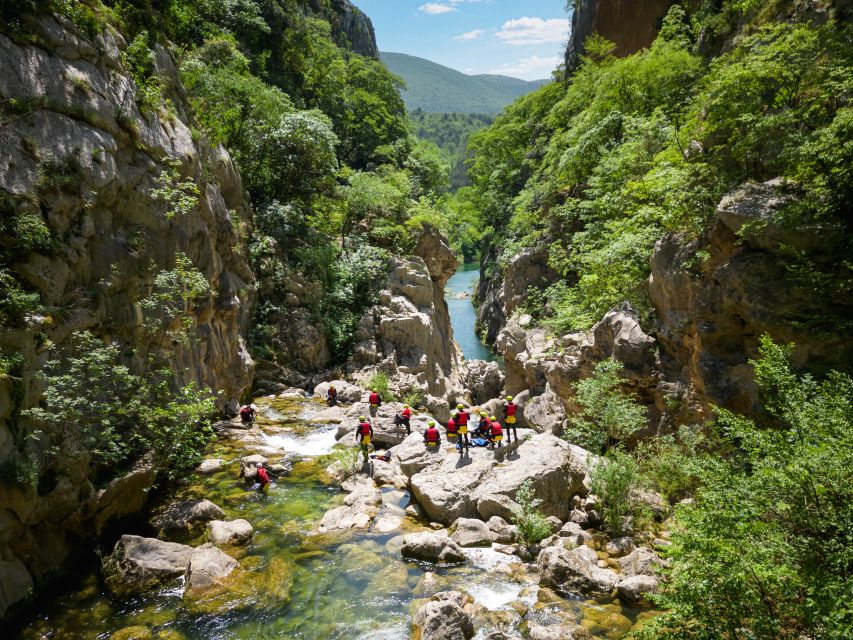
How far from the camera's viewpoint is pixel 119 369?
1053 centimetres

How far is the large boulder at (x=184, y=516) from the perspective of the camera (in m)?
11.8

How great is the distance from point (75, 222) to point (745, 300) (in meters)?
15.4

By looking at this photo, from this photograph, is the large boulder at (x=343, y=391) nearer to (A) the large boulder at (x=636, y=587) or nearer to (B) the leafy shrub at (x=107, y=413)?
(B) the leafy shrub at (x=107, y=413)

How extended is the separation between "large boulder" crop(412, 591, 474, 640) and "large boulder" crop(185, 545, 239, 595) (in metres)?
4.30

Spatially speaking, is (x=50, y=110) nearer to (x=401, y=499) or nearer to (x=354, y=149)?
(x=401, y=499)

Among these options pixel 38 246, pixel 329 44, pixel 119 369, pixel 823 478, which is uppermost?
pixel 329 44

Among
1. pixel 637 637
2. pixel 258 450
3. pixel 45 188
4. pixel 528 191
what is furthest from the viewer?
pixel 528 191

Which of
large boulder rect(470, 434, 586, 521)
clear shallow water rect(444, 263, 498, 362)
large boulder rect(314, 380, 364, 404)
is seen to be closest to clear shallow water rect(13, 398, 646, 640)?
large boulder rect(470, 434, 586, 521)

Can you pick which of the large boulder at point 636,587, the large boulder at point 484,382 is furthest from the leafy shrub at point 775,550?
the large boulder at point 484,382

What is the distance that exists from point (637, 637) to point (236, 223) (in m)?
22.2

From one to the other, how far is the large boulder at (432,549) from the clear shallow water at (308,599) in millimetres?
222

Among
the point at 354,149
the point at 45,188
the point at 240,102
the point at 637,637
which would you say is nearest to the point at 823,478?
the point at 637,637

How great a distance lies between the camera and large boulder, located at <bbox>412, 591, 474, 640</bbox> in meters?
8.09

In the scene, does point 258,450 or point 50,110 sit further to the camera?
point 258,450
